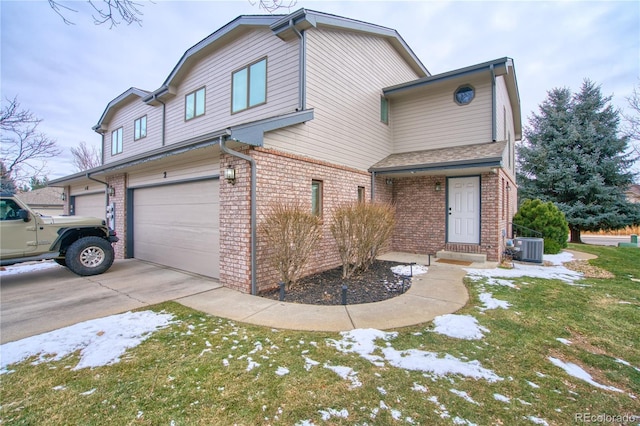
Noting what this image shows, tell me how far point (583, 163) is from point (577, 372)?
17.3 meters

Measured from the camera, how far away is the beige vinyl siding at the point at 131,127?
37.6 ft

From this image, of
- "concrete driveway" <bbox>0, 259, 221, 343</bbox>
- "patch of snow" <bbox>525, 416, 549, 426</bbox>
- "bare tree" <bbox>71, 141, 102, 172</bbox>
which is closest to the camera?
"patch of snow" <bbox>525, 416, 549, 426</bbox>

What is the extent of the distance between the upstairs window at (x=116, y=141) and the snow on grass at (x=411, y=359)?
14908mm

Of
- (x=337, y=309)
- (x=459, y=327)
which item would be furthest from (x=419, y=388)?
(x=337, y=309)

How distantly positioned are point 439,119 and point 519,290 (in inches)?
251

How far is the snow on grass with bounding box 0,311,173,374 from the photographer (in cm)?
311

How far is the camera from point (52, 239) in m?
6.58

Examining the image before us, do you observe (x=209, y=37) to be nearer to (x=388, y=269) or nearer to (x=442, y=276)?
(x=388, y=269)

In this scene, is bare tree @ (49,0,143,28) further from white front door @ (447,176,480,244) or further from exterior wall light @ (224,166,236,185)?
white front door @ (447,176,480,244)

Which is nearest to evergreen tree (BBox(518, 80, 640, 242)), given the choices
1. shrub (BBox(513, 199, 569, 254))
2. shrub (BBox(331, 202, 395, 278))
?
shrub (BBox(513, 199, 569, 254))

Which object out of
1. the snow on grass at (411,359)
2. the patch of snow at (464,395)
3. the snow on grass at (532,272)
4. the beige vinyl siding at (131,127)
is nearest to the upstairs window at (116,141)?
the beige vinyl siding at (131,127)

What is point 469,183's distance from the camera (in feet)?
29.4

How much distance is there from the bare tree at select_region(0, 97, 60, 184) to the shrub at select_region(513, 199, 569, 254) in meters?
20.8

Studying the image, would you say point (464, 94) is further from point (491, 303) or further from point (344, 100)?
point (491, 303)
